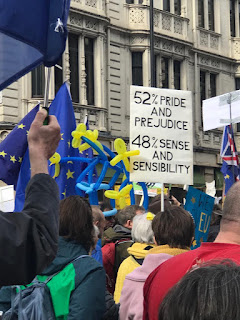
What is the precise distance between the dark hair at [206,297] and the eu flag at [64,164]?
6.60 metres

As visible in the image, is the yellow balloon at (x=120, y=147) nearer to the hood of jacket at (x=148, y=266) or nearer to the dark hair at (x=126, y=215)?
the dark hair at (x=126, y=215)

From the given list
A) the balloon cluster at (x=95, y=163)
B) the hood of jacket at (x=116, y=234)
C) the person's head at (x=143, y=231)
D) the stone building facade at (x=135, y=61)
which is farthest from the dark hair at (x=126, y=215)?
the stone building facade at (x=135, y=61)

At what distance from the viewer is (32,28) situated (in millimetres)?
2852

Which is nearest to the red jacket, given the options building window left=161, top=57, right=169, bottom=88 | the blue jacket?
the blue jacket

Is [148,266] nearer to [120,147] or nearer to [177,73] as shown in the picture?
[120,147]

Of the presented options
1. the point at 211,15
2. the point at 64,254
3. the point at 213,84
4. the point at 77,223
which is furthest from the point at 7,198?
the point at 211,15

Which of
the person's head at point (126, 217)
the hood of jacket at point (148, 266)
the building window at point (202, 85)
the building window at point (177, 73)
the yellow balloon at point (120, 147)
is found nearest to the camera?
the hood of jacket at point (148, 266)

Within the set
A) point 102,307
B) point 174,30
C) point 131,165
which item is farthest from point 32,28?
point 174,30

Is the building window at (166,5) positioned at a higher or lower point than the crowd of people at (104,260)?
higher

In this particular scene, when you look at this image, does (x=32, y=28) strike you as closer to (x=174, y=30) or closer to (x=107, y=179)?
(x=107, y=179)

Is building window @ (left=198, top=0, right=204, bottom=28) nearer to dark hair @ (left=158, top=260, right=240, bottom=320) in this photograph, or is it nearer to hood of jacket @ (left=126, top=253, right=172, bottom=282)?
hood of jacket @ (left=126, top=253, right=172, bottom=282)

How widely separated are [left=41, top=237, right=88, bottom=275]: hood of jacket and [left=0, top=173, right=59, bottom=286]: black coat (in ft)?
5.64

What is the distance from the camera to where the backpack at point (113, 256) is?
558 cm

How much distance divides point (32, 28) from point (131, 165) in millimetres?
4723
